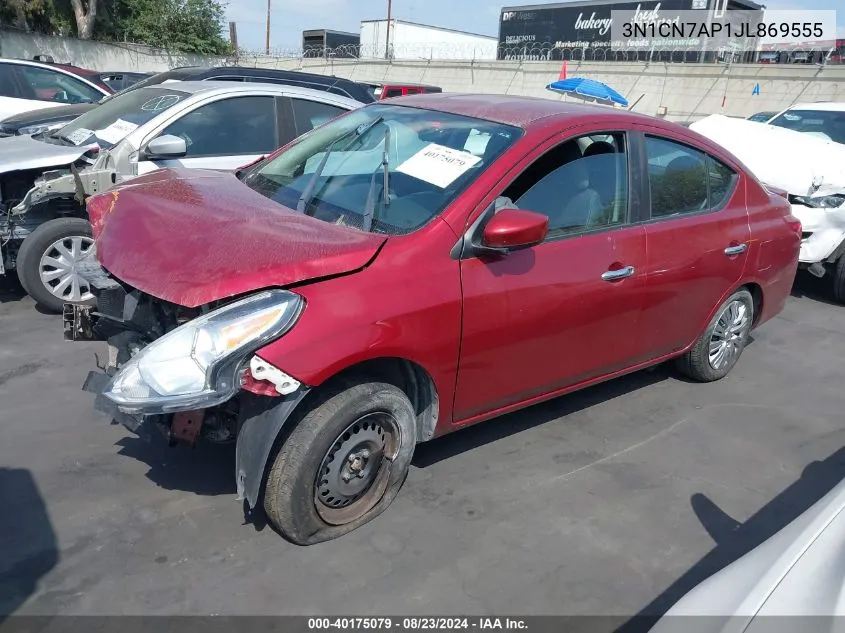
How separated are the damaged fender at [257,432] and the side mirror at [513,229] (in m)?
1.02

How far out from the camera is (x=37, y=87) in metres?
9.46

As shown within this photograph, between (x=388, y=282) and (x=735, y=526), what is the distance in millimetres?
2018

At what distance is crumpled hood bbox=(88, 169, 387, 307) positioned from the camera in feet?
8.64

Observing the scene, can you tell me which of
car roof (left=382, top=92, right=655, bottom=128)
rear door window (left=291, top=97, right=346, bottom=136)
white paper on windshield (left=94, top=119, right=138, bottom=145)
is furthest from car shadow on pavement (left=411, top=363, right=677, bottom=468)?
white paper on windshield (left=94, top=119, right=138, bottom=145)

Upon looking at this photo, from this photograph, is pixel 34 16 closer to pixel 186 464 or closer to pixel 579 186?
pixel 186 464

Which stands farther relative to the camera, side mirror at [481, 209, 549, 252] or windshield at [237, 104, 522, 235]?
windshield at [237, 104, 522, 235]

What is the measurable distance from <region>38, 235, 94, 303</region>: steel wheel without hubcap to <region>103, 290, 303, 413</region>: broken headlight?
9.49ft

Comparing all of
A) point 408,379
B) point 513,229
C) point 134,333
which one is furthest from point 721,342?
point 134,333

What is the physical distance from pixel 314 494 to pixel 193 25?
40279mm

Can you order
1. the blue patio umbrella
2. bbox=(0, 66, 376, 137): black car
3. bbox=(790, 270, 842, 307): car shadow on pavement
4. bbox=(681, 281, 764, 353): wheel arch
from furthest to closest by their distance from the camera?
the blue patio umbrella
bbox=(790, 270, 842, 307): car shadow on pavement
bbox=(0, 66, 376, 137): black car
bbox=(681, 281, 764, 353): wheel arch

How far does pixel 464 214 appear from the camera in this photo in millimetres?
3061

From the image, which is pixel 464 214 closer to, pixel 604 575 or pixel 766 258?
pixel 604 575

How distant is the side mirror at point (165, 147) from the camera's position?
508 cm

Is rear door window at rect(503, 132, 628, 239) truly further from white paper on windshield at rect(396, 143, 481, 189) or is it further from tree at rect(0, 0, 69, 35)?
tree at rect(0, 0, 69, 35)
